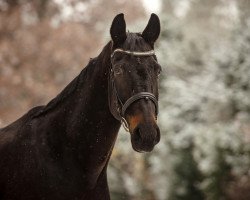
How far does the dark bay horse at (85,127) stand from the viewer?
13.2ft

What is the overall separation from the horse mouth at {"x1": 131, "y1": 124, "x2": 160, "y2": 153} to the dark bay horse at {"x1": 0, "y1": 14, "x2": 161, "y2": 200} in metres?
0.13

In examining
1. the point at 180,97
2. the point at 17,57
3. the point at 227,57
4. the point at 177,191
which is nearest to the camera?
the point at 227,57

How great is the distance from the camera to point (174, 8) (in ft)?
158

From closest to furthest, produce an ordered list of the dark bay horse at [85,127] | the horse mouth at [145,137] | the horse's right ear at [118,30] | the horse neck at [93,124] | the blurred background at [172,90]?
the horse mouth at [145,137] < the dark bay horse at [85,127] < the horse's right ear at [118,30] < the horse neck at [93,124] < the blurred background at [172,90]

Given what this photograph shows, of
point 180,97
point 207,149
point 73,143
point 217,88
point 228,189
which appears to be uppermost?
point 180,97

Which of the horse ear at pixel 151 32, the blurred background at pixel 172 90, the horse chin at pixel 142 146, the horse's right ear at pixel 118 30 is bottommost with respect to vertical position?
the horse chin at pixel 142 146

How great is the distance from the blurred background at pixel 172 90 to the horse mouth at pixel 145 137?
18.3ft

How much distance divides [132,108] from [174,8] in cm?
4501

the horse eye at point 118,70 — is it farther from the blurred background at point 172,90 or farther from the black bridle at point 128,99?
the blurred background at point 172,90

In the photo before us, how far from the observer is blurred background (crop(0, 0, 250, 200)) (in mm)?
10117

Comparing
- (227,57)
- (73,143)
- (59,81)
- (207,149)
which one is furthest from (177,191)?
(59,81)

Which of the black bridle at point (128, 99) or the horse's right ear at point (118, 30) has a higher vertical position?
the horse's right ear at point (118, 30)

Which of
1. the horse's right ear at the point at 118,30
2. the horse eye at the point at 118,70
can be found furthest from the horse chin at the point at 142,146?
the horse's right ear at the point at 118,30

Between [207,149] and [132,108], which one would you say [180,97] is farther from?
[132,108]
